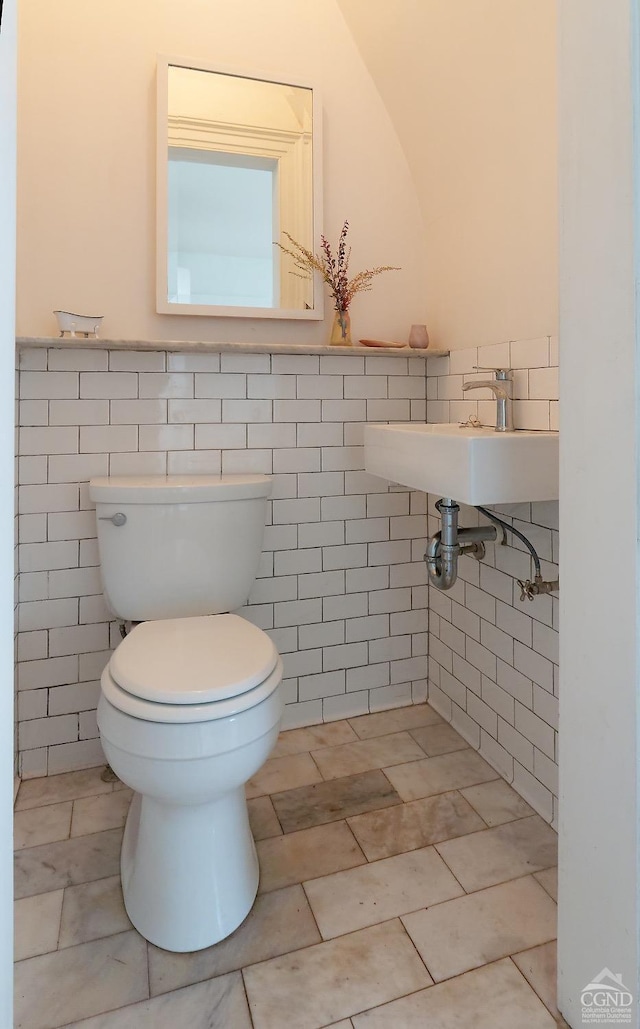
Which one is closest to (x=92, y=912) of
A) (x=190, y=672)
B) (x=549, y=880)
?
(x=190, y=672)

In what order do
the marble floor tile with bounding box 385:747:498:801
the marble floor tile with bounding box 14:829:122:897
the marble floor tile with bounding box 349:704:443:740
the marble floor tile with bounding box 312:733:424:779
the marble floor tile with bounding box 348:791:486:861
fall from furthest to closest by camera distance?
the marble floor tile with bounding box 349:704:443:740 → the marble floor tile with bounding box 312:733:424:779 → the marble floor tile with bounding box 385:747:498:801 → the marble floor tile with bounding box 348:791:486:861 → the marble floor tile with bounding box 14:829:122:897

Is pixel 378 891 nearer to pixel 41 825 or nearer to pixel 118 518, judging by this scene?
pixel 41 825

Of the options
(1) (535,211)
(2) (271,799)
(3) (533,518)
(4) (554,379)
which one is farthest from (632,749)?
(1) (535,211)

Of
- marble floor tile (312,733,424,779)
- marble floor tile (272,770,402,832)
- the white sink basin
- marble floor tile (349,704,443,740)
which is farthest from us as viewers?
marble floor tile (349,704,443,740)

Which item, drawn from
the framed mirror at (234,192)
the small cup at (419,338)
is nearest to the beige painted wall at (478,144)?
the small cup at (419,338)

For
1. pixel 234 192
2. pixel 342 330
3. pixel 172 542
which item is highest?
pixel 234 192

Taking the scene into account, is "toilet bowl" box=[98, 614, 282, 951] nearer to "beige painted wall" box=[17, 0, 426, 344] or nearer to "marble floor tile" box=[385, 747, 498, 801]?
"marble floor tile" box=[385, 747, 498, 801]

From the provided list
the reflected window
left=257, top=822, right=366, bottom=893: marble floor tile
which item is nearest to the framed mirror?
the reflected window

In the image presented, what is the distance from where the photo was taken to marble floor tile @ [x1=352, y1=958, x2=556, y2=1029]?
41.1 inches

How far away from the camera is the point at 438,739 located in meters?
1.95

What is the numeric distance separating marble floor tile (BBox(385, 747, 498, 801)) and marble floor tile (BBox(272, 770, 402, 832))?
38 mm

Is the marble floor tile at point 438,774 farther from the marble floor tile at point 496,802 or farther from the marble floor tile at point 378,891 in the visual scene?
the marble floor tile at point 378,891

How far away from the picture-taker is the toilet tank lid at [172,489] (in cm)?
159

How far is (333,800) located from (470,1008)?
634mm
